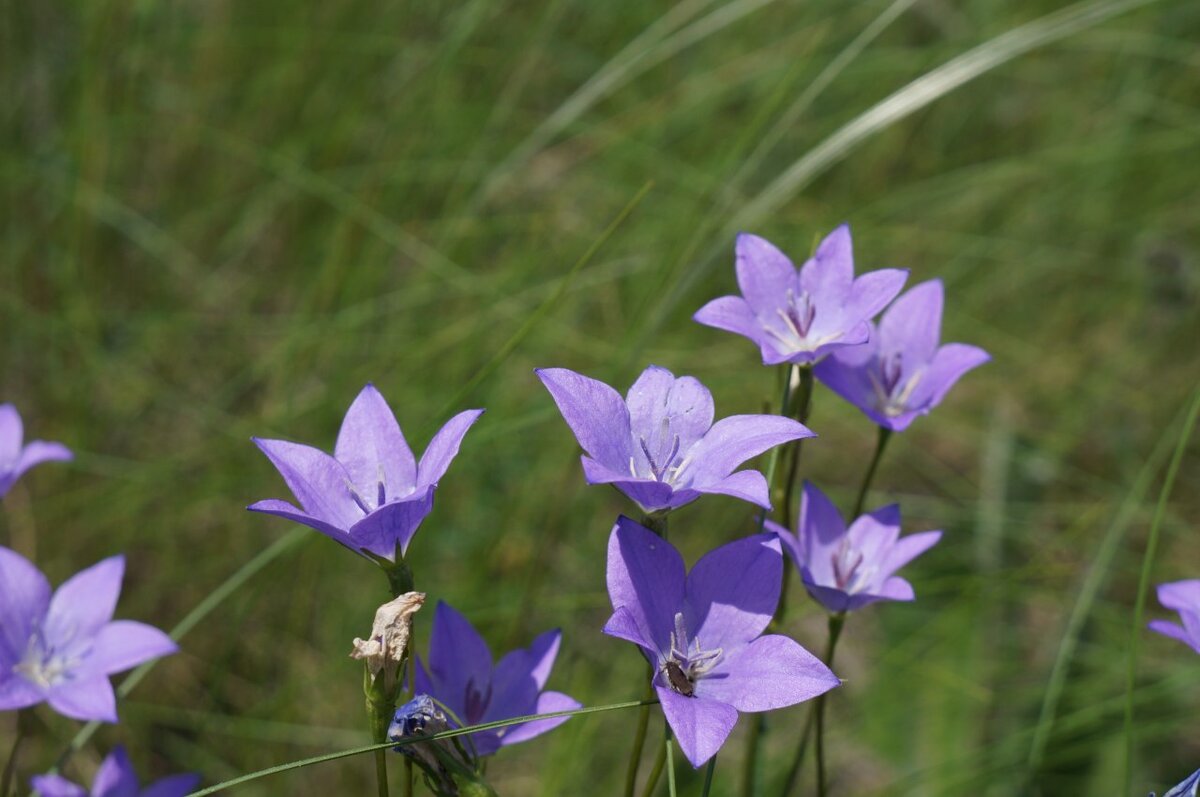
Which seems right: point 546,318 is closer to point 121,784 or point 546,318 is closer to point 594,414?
point 121,784

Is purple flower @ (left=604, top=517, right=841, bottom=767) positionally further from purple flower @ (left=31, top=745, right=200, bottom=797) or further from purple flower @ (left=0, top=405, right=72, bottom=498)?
purple flower @ (left=0, top=405, right=72, bottom=498)

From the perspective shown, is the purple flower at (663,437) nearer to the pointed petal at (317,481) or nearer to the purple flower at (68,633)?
the pointed petal at (317,481)

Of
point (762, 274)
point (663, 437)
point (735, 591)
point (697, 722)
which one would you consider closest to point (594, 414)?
point (663, 437)

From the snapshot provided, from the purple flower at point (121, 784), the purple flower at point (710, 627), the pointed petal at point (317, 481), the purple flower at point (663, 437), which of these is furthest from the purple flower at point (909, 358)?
the purple flower at point (121, 784)

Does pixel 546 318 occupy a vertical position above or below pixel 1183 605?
below

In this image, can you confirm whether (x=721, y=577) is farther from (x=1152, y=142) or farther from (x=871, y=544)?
(x=1152, y=142)

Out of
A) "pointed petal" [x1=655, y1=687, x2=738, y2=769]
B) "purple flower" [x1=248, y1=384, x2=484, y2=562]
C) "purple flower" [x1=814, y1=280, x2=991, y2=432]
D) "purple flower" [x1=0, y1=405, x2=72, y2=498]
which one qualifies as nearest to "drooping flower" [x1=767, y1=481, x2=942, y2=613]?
"purple flower" [x1=814, y1=280, x2=991, y2=432]
